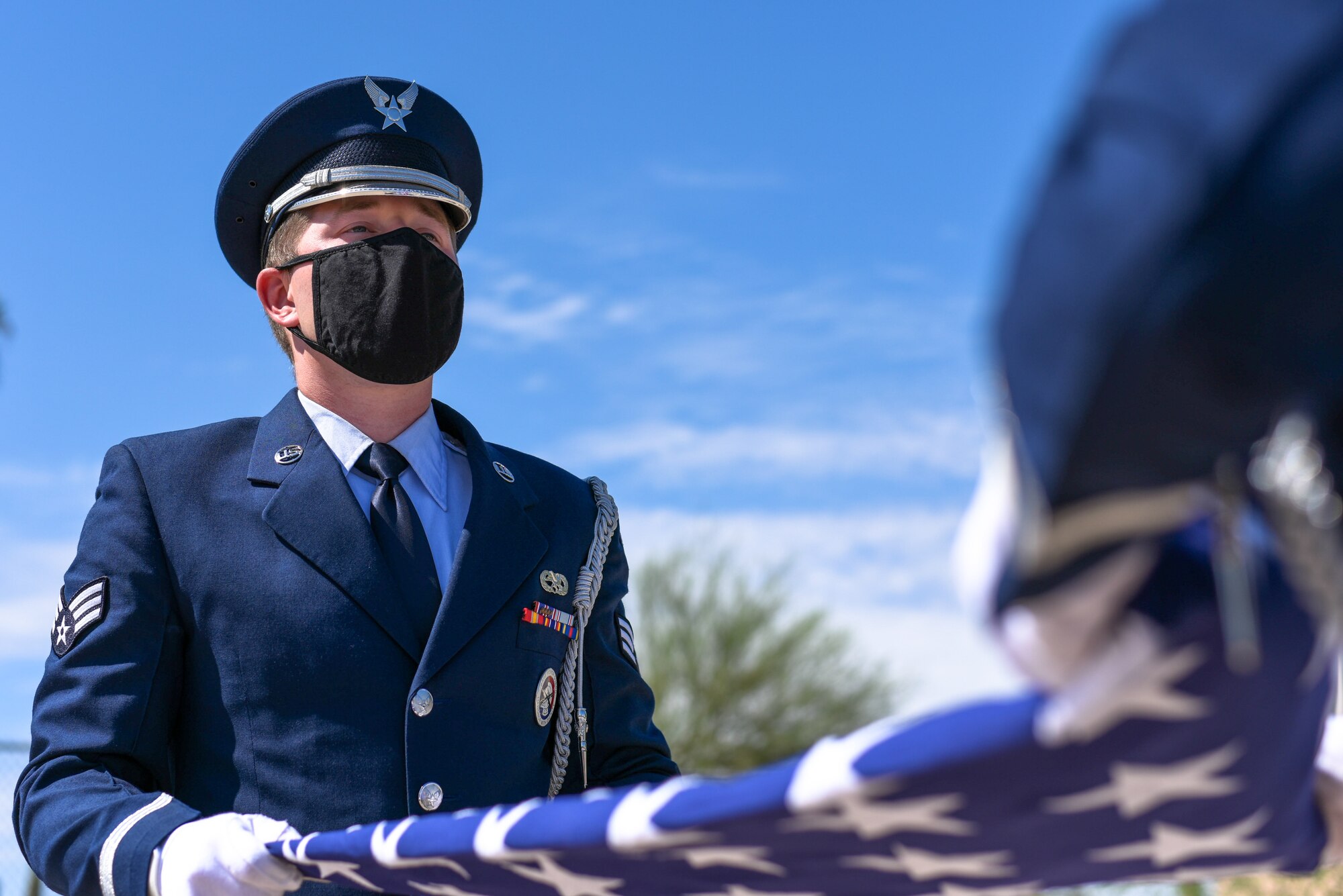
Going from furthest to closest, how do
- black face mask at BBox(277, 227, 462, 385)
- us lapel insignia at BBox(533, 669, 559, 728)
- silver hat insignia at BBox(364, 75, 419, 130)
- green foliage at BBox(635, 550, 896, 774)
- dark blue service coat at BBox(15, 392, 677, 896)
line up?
green foliage at BBox(635, 550, 896, 774) < silver hat insignia at BBox(364, 75, 419, 130) < black face mask at BBox(277, 227, 462, 385) < us lapel insignia at BBox(533, 669, 559, 728) < dark blue service coat at BBox(15, 392, 677, 896)

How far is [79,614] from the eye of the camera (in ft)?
7.41

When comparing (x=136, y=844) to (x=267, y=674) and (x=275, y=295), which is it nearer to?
(x=267, y=674)

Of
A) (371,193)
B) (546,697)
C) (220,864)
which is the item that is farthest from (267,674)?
(371,193)

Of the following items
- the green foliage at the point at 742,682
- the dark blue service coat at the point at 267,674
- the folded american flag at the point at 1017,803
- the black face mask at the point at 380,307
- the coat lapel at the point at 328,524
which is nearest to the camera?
the folded american flag at the point at 1017,803

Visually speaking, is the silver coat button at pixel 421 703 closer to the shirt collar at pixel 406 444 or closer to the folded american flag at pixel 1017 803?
the shirt collar at pixel 406 444

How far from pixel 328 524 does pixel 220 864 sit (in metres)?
0.69

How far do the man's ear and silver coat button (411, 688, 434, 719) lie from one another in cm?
86

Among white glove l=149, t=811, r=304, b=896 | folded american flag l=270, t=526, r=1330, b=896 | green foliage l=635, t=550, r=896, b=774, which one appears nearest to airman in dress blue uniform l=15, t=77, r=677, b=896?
white glove l=149, t=811, r=304, b=896

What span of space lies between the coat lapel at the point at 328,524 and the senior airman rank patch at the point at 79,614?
31 cm

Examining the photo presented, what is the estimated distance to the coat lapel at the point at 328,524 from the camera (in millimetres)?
2332

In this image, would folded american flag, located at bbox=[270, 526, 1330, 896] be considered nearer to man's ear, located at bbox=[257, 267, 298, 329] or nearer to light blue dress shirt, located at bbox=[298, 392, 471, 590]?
light blue dress shirt, located at bbox=[298, 392, 471, 590]

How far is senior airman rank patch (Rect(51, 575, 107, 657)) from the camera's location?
7.32 ft

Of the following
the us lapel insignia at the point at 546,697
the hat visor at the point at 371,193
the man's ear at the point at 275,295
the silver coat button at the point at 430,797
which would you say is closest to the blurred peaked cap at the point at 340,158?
the hat visor at the point at 371,193

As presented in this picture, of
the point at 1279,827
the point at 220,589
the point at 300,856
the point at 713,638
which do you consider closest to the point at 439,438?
the point at 220,589
